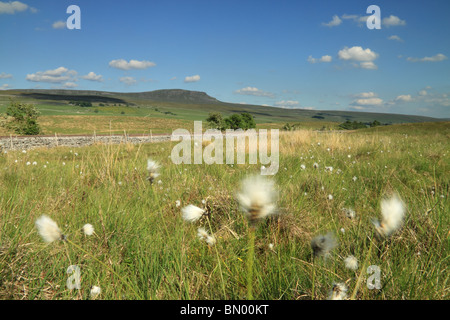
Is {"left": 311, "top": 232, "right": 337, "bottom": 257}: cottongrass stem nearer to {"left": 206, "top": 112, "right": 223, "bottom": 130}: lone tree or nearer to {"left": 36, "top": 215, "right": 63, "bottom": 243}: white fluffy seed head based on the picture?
{"left": 36, "top": 215, "right": 63, "bottom": 243}: white fluffy seed head

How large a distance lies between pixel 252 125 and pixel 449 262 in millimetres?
78369

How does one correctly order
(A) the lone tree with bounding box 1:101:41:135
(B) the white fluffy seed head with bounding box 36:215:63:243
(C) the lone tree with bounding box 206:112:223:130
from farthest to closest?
(C) the lone tree with bounding box 206:112:223:130
(A) the lone tree with bounding box 1:101:41:135
(B) the white fluffy seed head with bounding box 36:215:63:243

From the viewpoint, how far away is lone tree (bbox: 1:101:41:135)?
4928 cm

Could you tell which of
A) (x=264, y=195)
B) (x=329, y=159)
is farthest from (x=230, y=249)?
(x=329, y=159)

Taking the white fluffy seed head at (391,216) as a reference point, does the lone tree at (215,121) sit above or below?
above

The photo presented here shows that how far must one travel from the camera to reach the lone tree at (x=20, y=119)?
49281 millimetres

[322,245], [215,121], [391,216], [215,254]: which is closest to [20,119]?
[215,121]

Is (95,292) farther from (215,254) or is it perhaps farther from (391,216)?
(391,216)

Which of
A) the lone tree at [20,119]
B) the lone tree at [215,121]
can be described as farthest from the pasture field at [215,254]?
the lone tree at [215,121]

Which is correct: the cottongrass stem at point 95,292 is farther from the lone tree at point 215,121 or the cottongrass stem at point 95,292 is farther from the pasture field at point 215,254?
the lone tree at point 215,121

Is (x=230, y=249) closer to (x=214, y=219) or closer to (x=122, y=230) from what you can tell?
(x=214, y=219)

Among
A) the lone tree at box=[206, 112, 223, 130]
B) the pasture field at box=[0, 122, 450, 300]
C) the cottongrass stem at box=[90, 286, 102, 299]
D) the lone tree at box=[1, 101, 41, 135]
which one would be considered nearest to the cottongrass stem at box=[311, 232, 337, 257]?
the pasture field at box=[0, 122, 450, 300]

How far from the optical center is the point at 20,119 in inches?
1991
